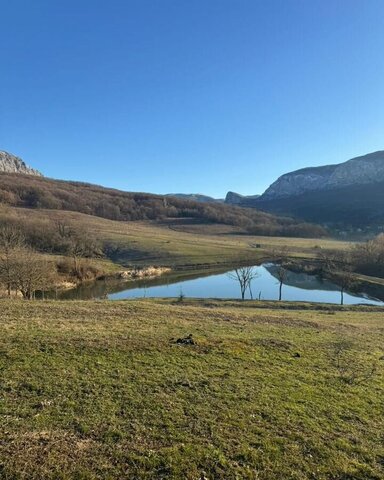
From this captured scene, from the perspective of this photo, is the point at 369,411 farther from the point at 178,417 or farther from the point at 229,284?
the point at 229,284

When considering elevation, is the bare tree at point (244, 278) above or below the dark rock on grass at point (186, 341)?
below

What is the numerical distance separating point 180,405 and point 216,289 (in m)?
61.3

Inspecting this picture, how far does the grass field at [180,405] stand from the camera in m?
8.27

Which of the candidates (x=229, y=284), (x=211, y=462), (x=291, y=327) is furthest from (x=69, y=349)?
(x=229, y=284)

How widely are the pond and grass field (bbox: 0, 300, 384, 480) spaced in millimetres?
41745

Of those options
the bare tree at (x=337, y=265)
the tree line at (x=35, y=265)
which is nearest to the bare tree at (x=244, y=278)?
the bare tree at (x=337, y=265)

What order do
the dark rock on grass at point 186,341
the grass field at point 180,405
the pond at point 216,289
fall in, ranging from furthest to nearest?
1. the pond at point 216,289
2. the dark rock on grass at point 186,341
3. the grass field at point 180,405

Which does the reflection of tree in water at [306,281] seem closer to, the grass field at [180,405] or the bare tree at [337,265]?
the bare tree at [337,265]

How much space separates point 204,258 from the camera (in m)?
103

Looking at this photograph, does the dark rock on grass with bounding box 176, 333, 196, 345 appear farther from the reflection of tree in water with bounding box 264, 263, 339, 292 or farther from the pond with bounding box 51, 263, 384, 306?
the reflection of tree in water with bounding box 264, 263, 339, 292

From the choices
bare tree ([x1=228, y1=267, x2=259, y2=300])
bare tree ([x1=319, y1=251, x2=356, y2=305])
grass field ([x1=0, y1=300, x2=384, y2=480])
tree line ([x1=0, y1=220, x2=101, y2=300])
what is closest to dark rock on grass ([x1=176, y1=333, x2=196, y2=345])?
grass field ([x1=0, y1=300, x2=384, y2=480])

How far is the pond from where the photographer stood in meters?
63.6

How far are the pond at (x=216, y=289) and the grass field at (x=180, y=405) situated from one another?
137ft

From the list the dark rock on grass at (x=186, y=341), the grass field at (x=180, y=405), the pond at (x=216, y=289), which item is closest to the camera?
the grass field at (x=180, y=405)
